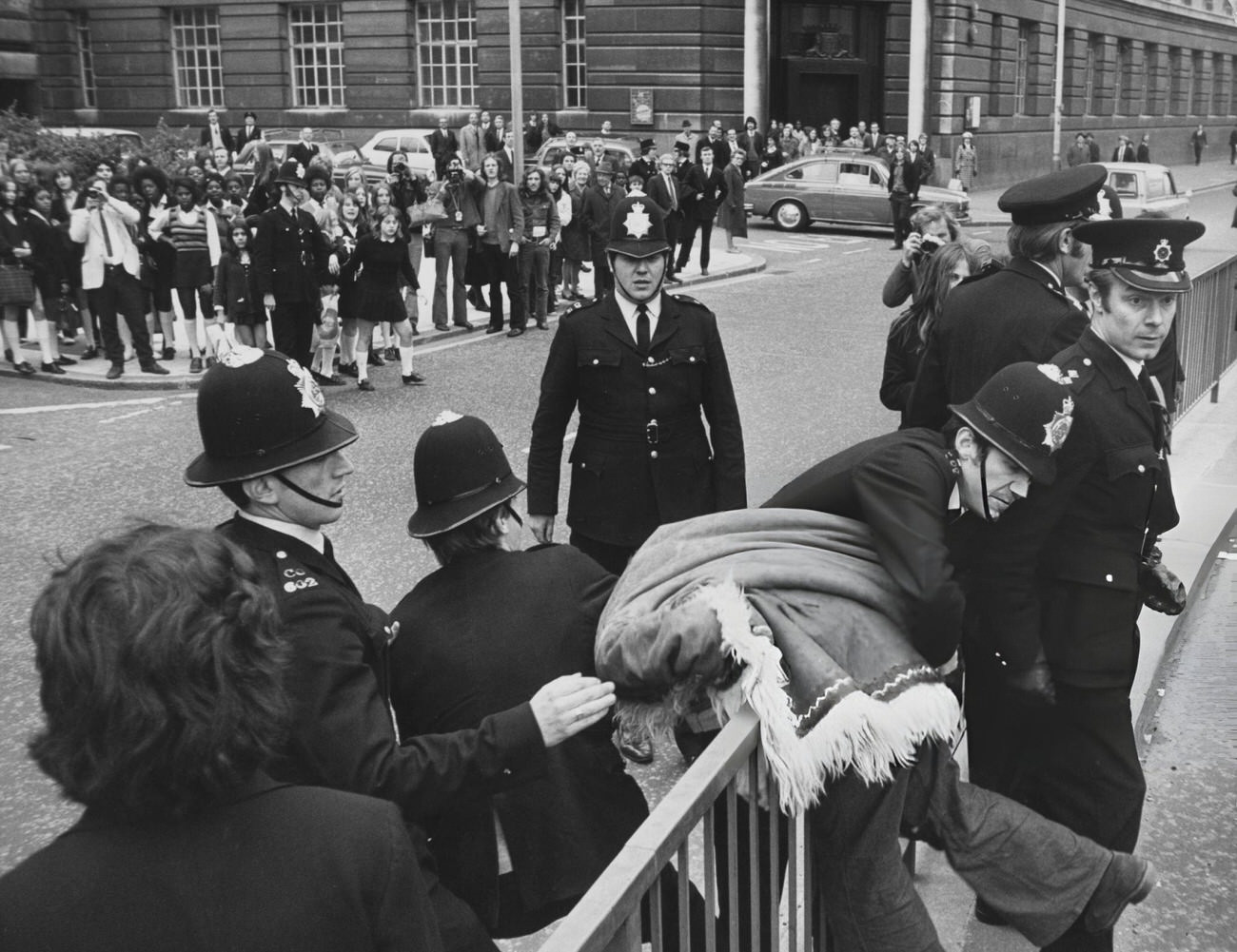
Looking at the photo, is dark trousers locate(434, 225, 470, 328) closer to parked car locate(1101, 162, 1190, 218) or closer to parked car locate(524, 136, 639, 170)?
parked car locate(524, 136, 639, 170)

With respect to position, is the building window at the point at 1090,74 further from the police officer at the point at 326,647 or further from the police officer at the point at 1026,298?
the police officer at the point at 326,647

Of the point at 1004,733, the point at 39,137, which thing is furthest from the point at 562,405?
the point at 39,137

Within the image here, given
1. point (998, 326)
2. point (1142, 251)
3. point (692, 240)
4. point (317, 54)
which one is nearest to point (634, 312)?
point (998, 326)

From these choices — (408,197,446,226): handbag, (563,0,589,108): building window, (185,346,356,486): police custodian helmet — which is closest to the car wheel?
(563,0,589,108): building window

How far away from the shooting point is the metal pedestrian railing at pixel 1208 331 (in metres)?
9.27

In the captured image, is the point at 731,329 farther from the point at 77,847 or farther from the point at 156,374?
the point at 77,847

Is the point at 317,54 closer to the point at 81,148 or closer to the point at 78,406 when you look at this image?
the point at 81,148

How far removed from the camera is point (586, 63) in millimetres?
35250

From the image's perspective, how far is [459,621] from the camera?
281cm

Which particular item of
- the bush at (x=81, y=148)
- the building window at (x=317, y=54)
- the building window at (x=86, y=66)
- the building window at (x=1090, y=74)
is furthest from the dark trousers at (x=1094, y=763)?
the building window at (x=1090, y=74)

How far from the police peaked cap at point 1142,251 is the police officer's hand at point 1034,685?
101cm

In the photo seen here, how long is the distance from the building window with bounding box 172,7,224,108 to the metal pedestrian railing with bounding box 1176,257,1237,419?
35.8 meters

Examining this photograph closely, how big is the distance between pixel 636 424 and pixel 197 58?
40.6 m

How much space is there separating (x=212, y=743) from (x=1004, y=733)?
8.02 feet
